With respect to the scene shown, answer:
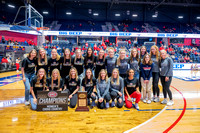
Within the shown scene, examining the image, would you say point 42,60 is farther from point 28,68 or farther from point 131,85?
point 131,85

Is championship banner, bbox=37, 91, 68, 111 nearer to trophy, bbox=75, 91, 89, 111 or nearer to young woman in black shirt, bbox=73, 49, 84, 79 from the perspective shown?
trophy, bbox=75, 91, 89, 111

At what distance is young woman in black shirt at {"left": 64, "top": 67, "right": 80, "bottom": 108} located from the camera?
3617 millimetres

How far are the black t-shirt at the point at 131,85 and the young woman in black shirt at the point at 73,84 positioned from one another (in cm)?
136

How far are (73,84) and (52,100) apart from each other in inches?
27.2

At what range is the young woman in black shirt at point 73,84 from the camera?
11.9 ft

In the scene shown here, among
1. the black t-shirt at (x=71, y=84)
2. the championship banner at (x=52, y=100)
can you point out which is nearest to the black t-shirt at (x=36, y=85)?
the championship banner at (x=52, y=100)

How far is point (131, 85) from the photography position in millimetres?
3678

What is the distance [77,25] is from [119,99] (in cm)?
2140

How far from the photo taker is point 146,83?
3.93 meters

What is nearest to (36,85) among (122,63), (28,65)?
(28,65)

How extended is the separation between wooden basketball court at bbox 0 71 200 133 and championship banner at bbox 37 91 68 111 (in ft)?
0.43

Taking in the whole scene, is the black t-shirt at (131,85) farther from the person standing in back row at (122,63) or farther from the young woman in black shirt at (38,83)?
the young woman in black shirt at (38,83)

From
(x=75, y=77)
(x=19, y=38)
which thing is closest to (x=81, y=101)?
(x=75, y=77)

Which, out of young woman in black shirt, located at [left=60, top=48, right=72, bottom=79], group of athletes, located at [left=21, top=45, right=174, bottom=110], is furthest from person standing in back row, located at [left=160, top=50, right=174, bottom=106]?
young woman in black shirt, located at [left=60, top=48, right=72, bottom=79]
